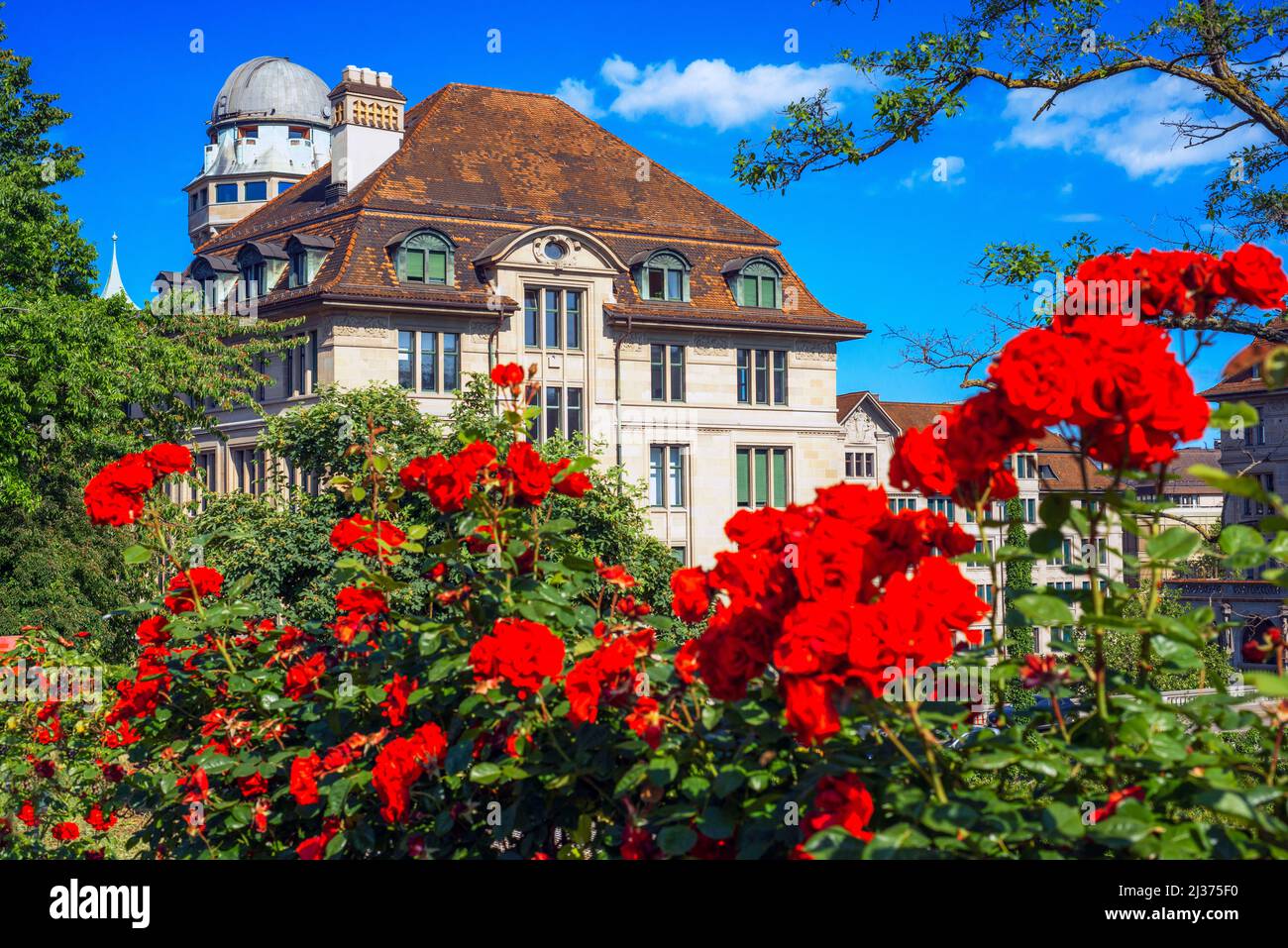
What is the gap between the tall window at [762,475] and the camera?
154 ft

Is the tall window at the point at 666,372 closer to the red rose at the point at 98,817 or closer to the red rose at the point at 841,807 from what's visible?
the red rose at the point at 98,817

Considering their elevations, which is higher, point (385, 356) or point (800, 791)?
point (385, 356)

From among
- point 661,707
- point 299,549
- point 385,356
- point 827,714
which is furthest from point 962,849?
point 385,356

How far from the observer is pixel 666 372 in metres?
45.7

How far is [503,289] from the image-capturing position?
4294 cm

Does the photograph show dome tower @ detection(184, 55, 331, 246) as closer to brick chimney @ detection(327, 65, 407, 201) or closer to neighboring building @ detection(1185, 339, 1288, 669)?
brick chimney @ detection(327, 65, 407, 201)


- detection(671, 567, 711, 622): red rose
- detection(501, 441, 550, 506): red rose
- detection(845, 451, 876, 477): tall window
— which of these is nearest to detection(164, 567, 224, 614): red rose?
detection(501, 441, 550, 506): red rose

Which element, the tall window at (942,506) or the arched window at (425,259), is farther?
the arched window at (425,259)

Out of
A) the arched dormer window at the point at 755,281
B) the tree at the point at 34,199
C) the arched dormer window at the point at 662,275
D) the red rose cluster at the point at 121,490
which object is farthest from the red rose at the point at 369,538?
the arched dormer window at the point at 755,281

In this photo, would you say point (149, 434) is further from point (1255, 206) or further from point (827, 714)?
point (827, 714)

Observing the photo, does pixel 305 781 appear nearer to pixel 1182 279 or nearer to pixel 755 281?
pixel 1182 279

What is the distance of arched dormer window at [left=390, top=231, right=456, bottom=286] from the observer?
42.2 metres

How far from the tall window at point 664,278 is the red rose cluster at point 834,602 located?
43.0 meters

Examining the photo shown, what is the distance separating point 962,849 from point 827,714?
0.46 meters
